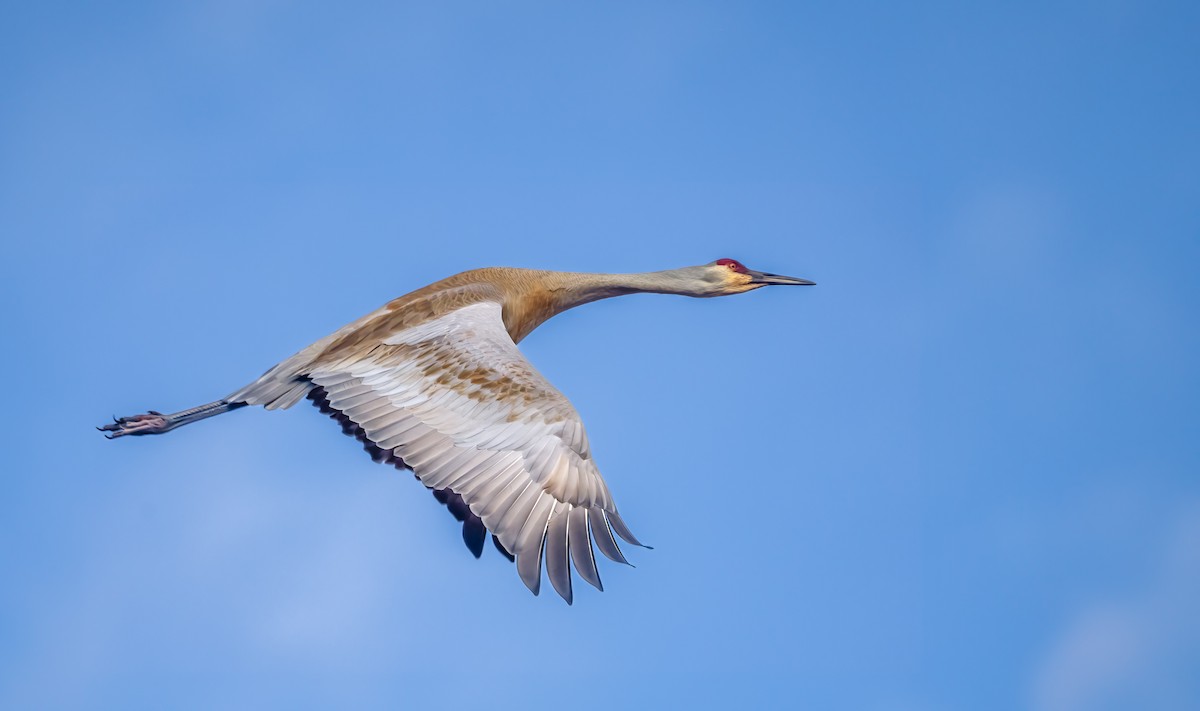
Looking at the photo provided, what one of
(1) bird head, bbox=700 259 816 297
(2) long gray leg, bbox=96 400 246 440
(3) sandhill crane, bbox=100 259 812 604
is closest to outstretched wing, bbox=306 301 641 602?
(3) sandhill crane, bbox=100 259 812 604

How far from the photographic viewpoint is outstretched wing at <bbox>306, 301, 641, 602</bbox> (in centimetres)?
741

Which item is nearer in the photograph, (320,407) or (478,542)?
(478,542)

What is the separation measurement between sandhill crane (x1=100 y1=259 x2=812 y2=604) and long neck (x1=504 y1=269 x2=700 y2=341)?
0.03 m

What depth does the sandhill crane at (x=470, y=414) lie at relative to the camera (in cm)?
746

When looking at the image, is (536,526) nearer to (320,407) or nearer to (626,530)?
(626,530)

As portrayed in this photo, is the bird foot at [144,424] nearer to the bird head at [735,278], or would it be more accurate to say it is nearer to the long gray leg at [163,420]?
the long gray leg at [163,420]

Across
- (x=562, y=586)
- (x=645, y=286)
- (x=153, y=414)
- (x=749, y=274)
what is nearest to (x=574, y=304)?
(x=645, y=286)

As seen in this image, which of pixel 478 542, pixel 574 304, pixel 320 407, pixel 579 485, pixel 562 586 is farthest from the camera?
pixel 574 304

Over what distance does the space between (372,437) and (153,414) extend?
8.16 ft

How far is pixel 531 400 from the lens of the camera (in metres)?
8.05

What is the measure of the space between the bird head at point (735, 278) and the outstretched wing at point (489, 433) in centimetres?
308

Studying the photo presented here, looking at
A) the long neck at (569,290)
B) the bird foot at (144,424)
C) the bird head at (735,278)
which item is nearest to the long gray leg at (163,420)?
the bird foot at (144,424)

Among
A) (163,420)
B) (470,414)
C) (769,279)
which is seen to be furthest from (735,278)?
(163,420)

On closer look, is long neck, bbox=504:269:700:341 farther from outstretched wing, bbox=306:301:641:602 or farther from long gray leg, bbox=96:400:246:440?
long gray leg, bbox=96:400:246:440
